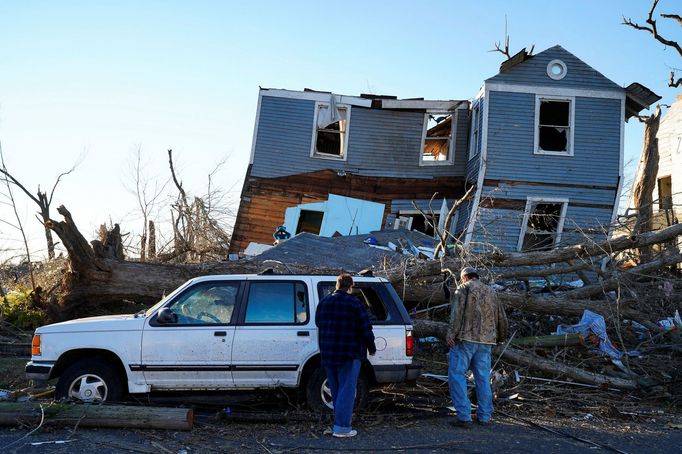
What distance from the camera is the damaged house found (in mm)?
18750

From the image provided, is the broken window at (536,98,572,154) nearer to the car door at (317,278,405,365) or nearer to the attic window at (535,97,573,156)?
the attic window at (535,97,573,156)

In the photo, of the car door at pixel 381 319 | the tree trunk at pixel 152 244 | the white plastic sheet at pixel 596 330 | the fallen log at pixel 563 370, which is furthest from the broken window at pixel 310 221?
the car door at pixel 381 319

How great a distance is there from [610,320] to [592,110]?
991 centimetres

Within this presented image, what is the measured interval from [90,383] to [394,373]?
318cm

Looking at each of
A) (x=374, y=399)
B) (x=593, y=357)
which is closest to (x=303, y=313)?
(x=374, y=399)

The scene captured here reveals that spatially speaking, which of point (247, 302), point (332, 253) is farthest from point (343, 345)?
point (332, 253)

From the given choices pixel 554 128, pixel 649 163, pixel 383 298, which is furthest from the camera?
pixel 649 163

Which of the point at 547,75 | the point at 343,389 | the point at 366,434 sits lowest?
the point at 366,434

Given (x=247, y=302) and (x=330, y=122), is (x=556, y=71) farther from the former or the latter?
(x=247, y=302)

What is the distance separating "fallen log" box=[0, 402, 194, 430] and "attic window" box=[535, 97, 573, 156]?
15090 millimetres

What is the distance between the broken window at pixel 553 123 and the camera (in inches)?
784

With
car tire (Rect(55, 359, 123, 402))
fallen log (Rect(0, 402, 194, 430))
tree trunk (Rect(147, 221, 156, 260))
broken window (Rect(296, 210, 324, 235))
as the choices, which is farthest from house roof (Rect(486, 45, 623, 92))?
fallen log (Rect(0, 402, 194, 430))

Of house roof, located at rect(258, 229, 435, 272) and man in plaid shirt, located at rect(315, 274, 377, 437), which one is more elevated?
house roof, located at rect(258, 229, 435, 272)

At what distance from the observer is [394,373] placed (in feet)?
22.9
